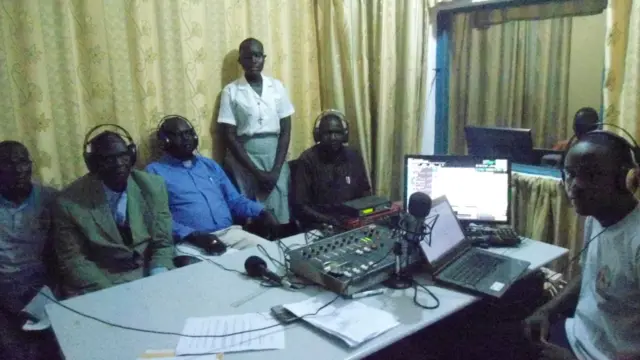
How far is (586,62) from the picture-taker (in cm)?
312

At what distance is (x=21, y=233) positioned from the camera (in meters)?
2.25

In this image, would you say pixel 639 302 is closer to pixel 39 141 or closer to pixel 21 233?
pixel 21 233

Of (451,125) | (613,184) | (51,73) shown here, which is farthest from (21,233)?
(451,125)

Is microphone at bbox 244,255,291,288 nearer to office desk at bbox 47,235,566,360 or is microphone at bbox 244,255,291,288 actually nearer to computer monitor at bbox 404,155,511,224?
office desk at bbox 47,235,566,360

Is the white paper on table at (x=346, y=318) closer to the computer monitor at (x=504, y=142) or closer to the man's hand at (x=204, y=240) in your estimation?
the man's hand at (x=204, y=240)

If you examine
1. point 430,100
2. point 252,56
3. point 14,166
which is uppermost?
point 252,56

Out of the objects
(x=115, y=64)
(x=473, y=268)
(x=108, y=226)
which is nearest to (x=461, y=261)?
(x=473, y=268)

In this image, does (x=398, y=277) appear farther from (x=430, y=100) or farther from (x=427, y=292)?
(x=430, y=100)

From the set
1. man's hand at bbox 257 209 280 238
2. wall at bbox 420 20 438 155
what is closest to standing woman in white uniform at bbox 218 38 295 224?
man's hand at bbox 257 209 280 238

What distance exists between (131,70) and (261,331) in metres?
1.90

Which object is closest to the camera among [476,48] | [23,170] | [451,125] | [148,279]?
[148,279]

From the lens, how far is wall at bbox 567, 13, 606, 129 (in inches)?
118

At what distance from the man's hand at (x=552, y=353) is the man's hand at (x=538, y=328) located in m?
0.03

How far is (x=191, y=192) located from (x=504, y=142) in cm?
172
